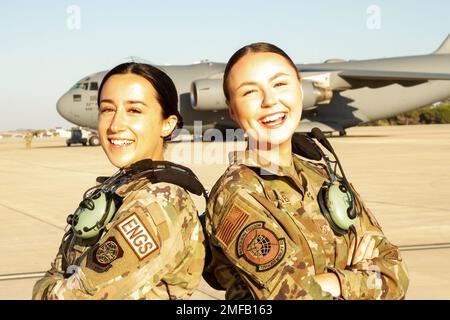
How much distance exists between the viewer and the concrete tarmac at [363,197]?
6953 mm

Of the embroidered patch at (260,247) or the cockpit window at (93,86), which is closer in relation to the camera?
the embroidered patch at (260,247)

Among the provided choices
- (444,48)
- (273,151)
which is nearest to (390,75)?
(444,48)

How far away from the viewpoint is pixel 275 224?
95.6 inches

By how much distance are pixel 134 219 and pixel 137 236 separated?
0.20ft

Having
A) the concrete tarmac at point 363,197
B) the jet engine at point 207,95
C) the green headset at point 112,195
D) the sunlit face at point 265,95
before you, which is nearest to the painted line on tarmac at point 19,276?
the concrete tarmac at point 363,197

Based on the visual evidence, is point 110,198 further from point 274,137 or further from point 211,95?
point 211,95

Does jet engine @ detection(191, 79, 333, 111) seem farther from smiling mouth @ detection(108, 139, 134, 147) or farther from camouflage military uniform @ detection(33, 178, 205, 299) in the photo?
camouflage military uniform @ detection(33, 178, 205, 299)

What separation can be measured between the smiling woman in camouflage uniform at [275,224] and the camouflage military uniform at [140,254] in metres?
0.12

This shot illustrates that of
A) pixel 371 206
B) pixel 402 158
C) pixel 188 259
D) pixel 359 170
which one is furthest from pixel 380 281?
pixel 402 158

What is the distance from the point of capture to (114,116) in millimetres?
2689

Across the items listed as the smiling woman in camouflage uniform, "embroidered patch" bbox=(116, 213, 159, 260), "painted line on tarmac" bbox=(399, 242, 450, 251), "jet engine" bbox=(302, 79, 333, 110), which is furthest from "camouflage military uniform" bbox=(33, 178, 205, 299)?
"jet engine" bbox=(302, 79, 333, 110)

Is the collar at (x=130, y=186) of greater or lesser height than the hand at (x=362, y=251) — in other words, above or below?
above

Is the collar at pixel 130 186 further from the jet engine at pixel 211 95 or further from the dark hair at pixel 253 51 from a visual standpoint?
the jet engine at pixel 211 95
